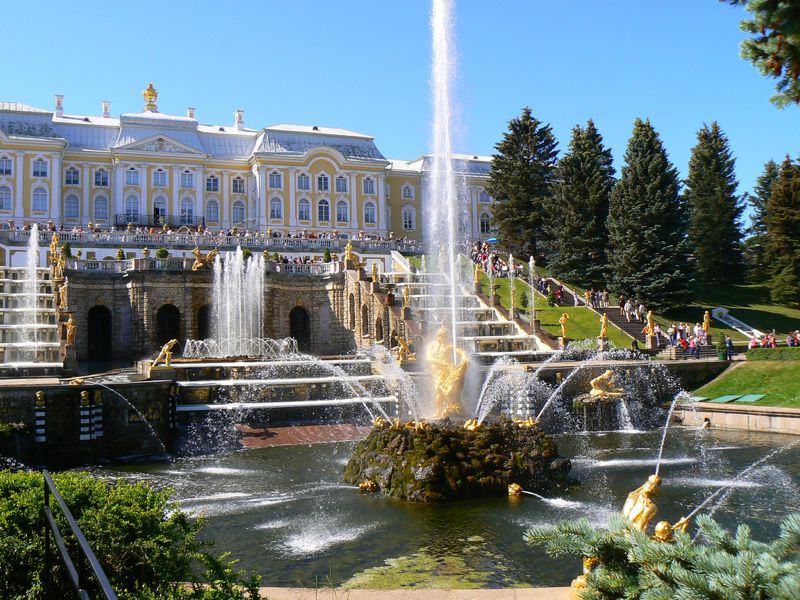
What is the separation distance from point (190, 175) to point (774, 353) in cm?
4779

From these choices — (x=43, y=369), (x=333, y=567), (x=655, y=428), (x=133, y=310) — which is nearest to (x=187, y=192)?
(x=133, y=310)

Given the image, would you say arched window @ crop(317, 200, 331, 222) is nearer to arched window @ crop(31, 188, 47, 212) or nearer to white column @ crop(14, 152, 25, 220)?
arched window @ crop(31, 188, 47, 212)

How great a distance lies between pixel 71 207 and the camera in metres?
60.0

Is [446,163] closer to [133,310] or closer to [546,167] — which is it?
[133,310]

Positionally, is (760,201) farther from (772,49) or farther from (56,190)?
(772,49)

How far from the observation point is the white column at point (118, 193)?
198 feet

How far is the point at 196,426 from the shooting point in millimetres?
23156

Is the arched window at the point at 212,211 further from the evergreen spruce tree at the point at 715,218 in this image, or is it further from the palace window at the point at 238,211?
the evergreen spruce tree at the point at 715,218

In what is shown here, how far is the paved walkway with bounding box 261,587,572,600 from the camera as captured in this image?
7.84 metres

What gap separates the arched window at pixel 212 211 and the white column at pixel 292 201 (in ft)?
20.4

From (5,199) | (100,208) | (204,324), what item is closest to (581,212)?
(204,324)

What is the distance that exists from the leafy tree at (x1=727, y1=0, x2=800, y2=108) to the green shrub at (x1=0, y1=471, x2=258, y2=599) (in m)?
5.38

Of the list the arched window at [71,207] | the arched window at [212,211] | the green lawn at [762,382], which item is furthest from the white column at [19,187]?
the green lawn at [762,382]

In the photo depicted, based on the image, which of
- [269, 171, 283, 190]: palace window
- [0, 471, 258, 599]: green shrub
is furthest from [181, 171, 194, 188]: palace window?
[0, 471, 258, 599]: green shrub
